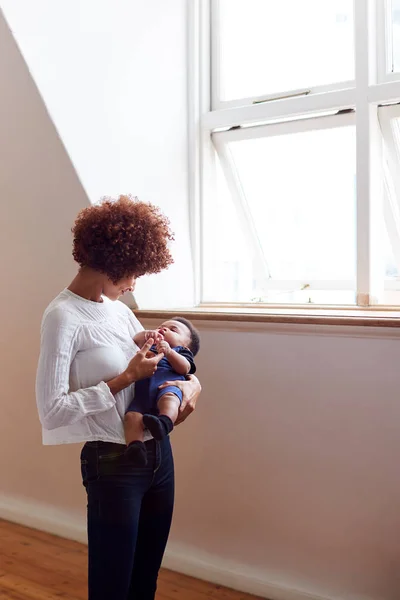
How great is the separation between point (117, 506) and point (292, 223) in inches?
72.2

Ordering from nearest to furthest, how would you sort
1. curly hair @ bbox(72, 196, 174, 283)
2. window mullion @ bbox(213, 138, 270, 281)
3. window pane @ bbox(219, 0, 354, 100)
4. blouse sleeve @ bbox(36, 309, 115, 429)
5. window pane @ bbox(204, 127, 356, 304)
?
blouse sleeve @ bbox(36, 309, 115, 429), curly hair @ bbox(72, 196, 174, 283), window pane @ bbox(219, 0, 354, 100), window pane @ bbox(204, 127, 356, 304), window mullion @ bbox(213, 138, 270, 281)

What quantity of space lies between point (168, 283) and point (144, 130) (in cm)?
67

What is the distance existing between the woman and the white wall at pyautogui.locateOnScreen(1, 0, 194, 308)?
85 centimetres

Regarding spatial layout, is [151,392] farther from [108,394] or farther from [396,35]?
[396,35]

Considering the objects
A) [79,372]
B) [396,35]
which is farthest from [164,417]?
[396,35]

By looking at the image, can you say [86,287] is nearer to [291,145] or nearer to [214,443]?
[214,443]

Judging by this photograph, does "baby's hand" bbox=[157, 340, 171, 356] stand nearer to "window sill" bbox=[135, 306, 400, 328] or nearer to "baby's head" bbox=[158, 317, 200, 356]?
"baby's head" bbox=[158, 317, 200, 356]

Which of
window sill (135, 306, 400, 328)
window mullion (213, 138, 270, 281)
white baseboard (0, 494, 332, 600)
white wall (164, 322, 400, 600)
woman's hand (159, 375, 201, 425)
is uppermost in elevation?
window mullion (213, 138, 270, 281)

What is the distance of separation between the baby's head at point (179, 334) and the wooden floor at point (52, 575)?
3.39ft

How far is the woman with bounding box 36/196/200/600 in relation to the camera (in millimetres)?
1812

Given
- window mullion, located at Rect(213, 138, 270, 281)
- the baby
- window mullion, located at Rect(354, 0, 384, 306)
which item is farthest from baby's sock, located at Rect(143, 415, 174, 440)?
window mullion, located at Rect(213, 138, 270, 281)

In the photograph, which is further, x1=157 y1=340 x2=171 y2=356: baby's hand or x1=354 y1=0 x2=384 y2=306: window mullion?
x1=354 y1=0 x2=384 y2=306: window mullion

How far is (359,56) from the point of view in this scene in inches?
110

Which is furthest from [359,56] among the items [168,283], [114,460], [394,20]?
[114,460]
